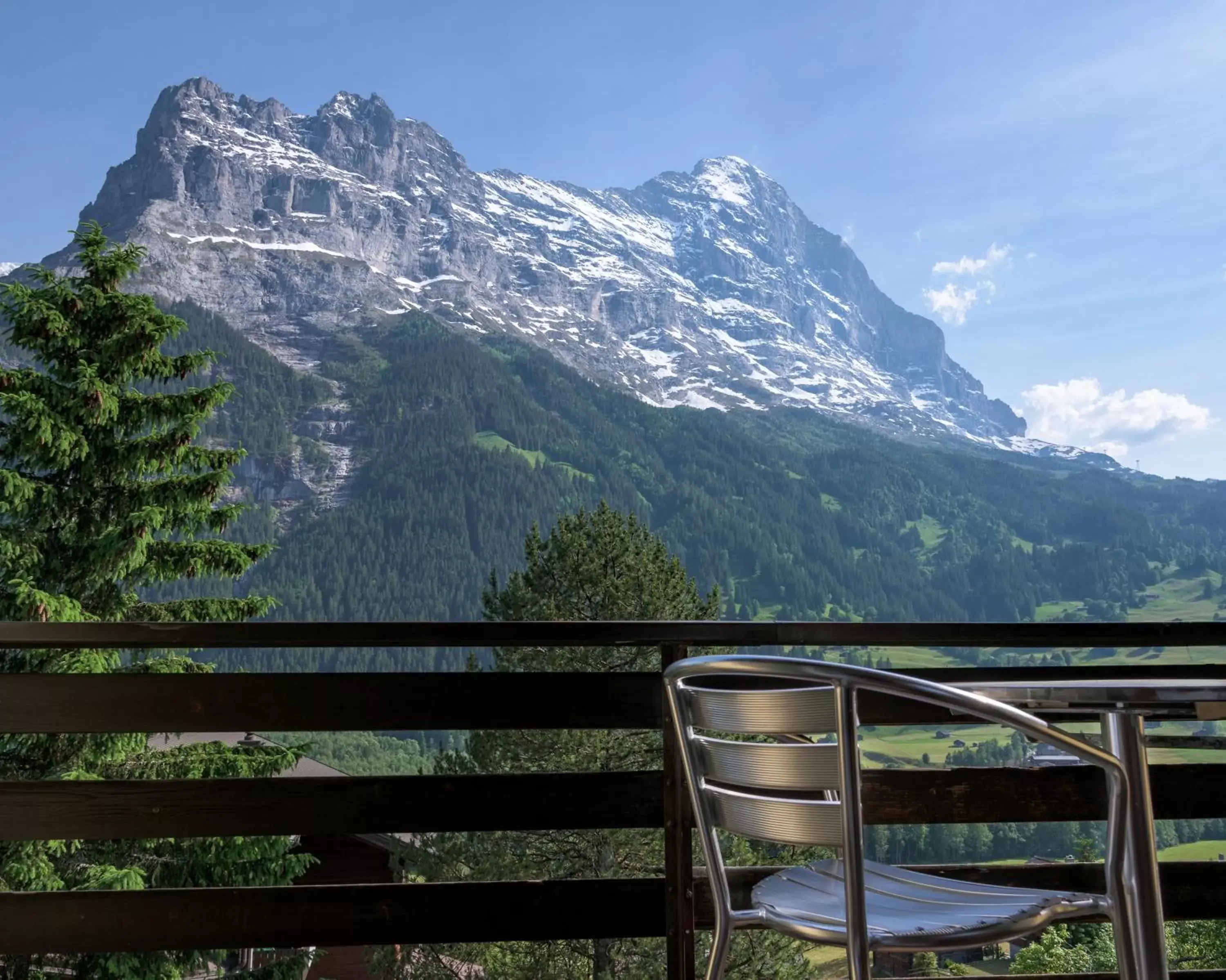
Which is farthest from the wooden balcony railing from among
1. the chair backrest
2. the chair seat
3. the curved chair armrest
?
the curved chair armrest

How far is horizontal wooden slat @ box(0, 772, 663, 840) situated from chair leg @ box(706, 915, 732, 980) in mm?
557

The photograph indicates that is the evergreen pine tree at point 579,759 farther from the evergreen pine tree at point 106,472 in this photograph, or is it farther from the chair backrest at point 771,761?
the chair backrest at point 771,761

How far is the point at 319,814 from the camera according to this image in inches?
77.0

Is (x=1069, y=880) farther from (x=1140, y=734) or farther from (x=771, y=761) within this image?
(x=771, y=761)

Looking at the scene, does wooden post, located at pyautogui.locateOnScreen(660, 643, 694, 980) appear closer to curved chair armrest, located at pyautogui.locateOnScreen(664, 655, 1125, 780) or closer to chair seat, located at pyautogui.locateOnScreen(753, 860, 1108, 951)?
chair seat, located at pyautogui.locateOnScreen(753, 860, 1108, 951)

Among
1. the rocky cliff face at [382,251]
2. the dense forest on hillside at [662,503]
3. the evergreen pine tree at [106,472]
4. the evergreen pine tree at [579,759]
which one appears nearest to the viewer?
the evergreen pine tree at [106,472]

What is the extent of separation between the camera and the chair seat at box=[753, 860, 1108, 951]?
1.22m

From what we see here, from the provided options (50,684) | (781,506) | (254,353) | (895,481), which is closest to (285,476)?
(254,353)

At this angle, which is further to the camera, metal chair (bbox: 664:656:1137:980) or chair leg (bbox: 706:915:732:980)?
chair leg (bbox: 706:915:732:980)

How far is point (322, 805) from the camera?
1965 mm

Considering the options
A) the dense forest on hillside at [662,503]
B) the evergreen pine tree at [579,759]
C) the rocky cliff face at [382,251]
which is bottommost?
the evergreen pine tree at [579,759]

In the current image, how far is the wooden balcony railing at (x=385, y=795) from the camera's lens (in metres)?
1.93

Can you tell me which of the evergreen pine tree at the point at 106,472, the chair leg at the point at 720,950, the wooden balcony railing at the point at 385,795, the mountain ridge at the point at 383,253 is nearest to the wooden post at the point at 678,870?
the wooden balcony railing at the point at 385,795

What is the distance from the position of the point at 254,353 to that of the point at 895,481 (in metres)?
73.0
